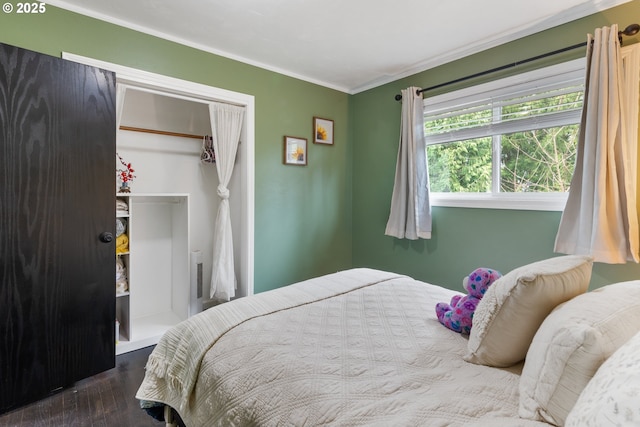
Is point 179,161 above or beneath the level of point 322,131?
beneath

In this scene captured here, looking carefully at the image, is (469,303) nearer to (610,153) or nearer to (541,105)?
(610,153)

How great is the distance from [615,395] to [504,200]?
2.23 meters

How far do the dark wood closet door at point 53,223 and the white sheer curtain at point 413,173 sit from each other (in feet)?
7.63

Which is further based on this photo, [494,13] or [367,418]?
[494,13]

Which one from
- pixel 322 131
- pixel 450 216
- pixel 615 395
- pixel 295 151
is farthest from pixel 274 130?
pixel 615 395

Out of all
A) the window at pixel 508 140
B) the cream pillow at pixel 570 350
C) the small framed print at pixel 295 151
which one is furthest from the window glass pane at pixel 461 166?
Answer: the cream pillow at pixel 570 350

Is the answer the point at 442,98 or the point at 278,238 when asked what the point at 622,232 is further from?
the point at 278,238

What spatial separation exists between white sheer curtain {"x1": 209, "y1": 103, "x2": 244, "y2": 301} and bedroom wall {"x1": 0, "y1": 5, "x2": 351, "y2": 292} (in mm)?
211

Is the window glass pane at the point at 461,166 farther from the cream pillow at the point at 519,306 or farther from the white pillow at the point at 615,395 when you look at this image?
the white pillow at the point at 615,395

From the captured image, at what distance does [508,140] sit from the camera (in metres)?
2.58

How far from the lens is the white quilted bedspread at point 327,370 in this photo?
885mm

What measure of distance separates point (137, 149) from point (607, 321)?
3200mm

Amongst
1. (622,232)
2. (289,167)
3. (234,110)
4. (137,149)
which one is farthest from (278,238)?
(622,232)

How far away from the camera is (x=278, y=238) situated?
323cm
